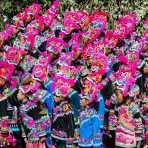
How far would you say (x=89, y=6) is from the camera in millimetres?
20469

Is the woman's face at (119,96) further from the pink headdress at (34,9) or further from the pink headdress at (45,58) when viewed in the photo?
the pink headdress at (34,9)

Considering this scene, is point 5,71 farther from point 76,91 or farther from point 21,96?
point 76,91

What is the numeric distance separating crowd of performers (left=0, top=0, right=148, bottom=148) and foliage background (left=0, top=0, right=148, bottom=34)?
3.12 meters

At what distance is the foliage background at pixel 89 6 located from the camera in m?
20.2

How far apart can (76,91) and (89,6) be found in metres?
6.52

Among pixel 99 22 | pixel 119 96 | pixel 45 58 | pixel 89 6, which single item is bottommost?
pixel 119 96

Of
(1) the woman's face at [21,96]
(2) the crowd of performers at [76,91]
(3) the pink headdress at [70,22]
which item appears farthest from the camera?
(3) the pink headdress at [70,22]

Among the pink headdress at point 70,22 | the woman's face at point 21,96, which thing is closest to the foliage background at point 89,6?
the pink headdress at point 70,22

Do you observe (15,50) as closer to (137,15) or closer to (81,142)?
(81,142)

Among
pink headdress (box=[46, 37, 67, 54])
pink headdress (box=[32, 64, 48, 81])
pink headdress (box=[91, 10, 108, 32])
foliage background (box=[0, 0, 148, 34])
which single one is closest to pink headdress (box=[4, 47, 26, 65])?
pink headdress (box=[46, 37, 67, 54])

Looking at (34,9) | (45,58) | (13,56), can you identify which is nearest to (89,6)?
(34,9)

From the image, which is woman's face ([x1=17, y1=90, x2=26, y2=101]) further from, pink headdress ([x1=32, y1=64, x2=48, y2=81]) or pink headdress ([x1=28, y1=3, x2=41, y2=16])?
pink headdress ([x1=28, y1=3, x2=41, y2=16])

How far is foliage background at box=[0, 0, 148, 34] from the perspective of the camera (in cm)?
2017

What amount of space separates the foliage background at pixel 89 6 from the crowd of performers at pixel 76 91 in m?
3.12
